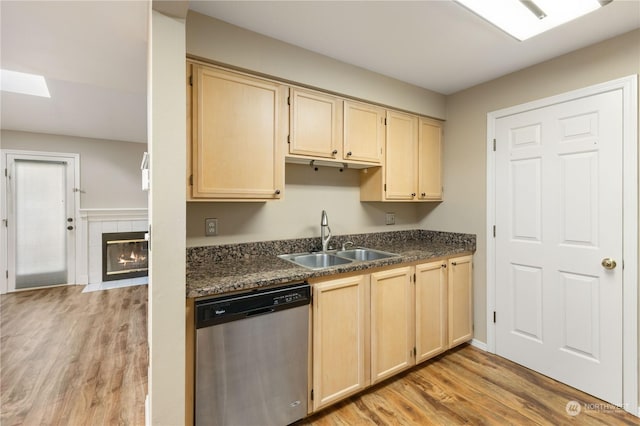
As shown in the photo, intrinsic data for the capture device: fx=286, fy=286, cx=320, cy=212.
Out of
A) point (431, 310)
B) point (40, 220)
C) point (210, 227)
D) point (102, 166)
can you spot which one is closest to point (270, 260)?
point (210, 227)

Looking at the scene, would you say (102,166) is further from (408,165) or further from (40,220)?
(408,165)

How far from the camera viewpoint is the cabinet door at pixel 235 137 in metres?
1.64

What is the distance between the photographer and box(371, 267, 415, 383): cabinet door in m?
1.95

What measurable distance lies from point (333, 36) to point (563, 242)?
218cm

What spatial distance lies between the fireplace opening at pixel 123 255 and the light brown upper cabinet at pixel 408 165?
413 cm

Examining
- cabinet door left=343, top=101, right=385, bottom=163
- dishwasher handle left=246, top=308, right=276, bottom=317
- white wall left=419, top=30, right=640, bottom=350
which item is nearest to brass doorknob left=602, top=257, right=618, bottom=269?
white wall left=419, top=30, right=640, bottom=350

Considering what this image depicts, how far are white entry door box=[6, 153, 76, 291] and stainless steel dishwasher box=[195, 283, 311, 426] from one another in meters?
4.73

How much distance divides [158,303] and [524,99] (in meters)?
2.87

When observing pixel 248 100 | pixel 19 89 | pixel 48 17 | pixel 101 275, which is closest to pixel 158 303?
pixel 248 100

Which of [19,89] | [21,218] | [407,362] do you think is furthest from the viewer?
[21,218]

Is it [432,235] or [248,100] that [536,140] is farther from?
[248,100]

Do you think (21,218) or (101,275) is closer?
(21,218)

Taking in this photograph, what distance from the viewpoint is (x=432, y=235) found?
2.99 m

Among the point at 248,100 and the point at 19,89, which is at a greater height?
the point at 19,89
